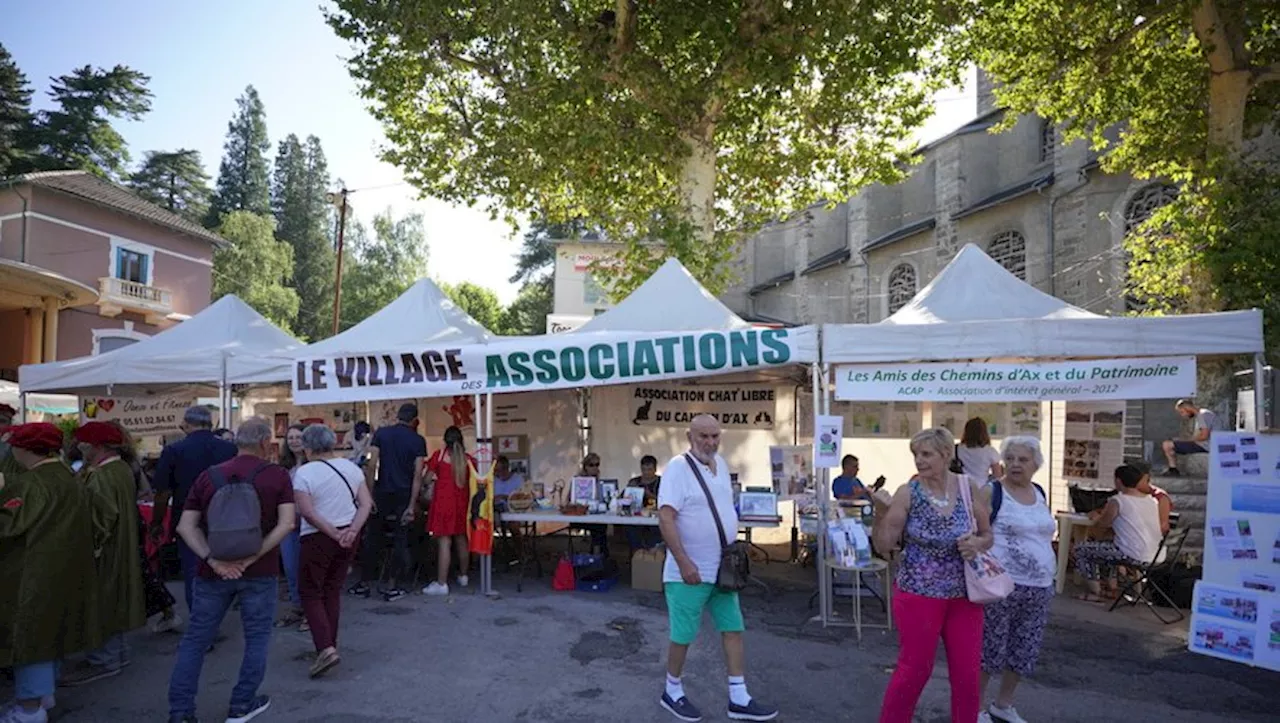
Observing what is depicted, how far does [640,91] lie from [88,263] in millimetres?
21823

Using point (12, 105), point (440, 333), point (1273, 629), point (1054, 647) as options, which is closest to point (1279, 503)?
point (1273, 629)

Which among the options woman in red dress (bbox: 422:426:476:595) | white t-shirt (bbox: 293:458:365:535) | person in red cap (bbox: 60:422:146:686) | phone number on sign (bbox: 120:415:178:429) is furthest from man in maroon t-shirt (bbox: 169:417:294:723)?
phone number on sign (bbox: 120:415:178:429)

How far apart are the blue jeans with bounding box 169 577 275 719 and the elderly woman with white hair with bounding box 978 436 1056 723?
3.88 m

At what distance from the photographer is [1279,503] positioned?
5.05 metres

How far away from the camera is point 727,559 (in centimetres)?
418

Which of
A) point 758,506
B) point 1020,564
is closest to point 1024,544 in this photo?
point 1020,564

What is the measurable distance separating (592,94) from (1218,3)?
897 cm

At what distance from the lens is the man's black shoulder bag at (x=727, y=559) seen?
13.6 ft

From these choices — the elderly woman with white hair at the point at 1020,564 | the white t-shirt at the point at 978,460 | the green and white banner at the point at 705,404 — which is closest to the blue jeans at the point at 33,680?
the elderly woman with white hair at the point at 1020,564

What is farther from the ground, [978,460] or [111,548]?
[978,460]

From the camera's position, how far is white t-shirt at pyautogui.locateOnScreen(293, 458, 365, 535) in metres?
4.77

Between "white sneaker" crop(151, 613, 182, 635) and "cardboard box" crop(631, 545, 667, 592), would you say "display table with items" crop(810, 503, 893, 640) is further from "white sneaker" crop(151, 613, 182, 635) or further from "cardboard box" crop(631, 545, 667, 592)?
"white sneaker" crop(151, 613, 182, 635)

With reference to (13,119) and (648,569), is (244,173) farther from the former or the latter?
(648,569)

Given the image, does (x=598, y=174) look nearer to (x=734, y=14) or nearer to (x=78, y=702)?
(x=734, y=14)
